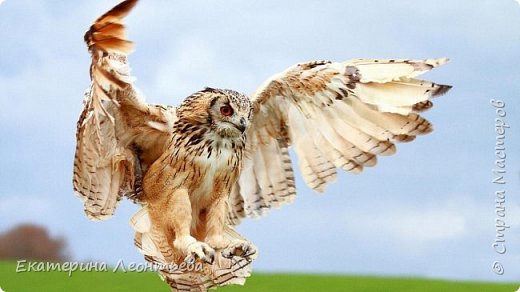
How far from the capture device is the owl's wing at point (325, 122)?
4.01 m

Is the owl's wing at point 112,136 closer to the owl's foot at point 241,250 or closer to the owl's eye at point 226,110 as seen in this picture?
the owl's eye at point 226,110

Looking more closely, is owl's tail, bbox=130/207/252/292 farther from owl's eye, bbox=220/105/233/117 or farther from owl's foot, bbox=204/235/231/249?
owl's eye, bbox=220/105/233/117

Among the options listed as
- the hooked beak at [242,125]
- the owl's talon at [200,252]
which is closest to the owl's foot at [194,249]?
the owl's talon at [200,252]

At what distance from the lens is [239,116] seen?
12.1ft

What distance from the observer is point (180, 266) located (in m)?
3.80

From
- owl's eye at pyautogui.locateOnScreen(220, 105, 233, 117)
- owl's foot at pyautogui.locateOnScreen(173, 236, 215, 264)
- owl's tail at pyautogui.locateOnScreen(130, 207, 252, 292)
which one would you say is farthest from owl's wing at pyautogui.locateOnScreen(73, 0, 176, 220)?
owl's foot at pyautogui.locateOnScreen(173, 236, 215, 264)

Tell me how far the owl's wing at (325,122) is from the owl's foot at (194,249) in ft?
2.00

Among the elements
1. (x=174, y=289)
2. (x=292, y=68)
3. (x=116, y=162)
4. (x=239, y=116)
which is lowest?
(x=174, y=289)

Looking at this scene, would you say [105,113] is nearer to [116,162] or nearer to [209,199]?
[116,162]

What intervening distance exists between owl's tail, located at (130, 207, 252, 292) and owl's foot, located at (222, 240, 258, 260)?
0.20 ft

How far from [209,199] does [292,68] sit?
2.48 feet

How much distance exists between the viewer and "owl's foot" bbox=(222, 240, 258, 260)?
Result: 12.3ft

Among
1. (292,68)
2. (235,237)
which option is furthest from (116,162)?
(292,68)

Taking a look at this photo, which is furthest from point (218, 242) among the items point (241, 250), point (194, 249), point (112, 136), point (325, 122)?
point (325, 122)
